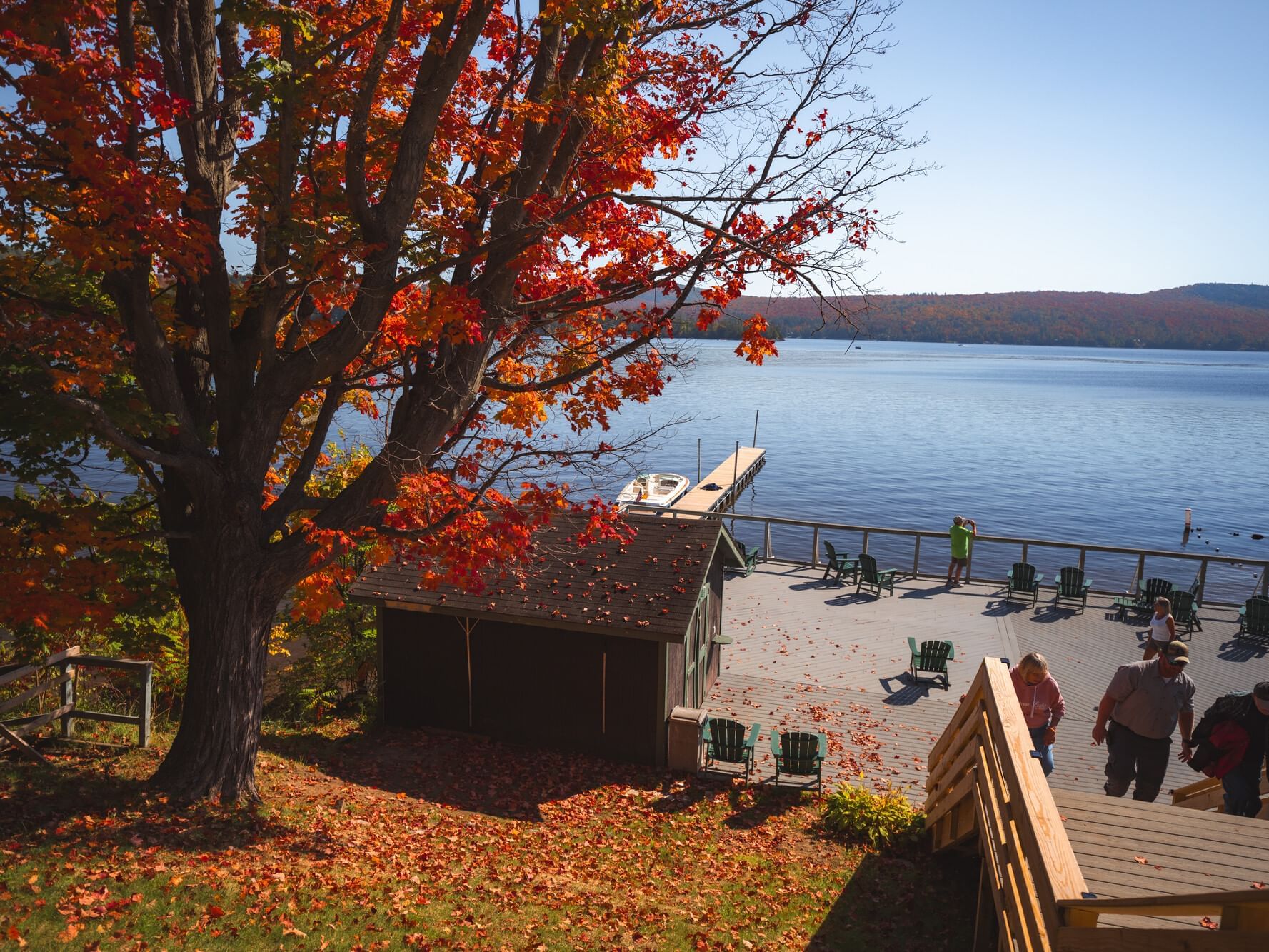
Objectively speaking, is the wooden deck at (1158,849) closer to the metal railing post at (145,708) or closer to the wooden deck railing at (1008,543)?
the metal railing post at (145,708)

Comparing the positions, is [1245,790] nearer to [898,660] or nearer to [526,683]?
[526,683]

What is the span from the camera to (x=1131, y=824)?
618cm

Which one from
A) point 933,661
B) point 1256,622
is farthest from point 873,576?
point 1256,622

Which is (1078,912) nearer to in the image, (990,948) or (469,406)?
(990,948)

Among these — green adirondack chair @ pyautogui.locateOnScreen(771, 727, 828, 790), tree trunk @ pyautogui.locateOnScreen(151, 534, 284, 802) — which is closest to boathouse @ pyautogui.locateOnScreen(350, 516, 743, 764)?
green adirondack chair @ pyautogui.locateOnScreen(771, 727, 828, 790)

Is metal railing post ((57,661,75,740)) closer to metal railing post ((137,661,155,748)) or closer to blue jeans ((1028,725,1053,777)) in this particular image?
metal railing post ((137,661,155,748))

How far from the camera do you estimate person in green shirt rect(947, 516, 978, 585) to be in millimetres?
20750

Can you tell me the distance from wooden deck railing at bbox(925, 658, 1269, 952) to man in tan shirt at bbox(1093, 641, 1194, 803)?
5.46 ft

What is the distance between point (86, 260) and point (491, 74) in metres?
4.56

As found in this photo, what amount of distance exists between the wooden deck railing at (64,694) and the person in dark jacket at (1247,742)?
1086 centimetres

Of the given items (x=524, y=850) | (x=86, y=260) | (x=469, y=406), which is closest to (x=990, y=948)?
(x=524, y=850)

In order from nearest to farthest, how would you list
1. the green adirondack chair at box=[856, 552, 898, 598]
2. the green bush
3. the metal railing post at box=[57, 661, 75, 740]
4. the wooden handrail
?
the wooden handrail
the green bush
the metal railing post at box=[57, 661, 75, 740]
the green adirondack chair at box=[856, 552, 898, 598]

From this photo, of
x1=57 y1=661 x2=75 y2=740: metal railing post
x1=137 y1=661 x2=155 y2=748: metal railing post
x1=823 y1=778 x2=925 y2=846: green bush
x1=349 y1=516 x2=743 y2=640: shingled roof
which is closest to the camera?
x1=823 y1=778 x2=925 y2=846: green bush

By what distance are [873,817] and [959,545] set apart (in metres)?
11.8
